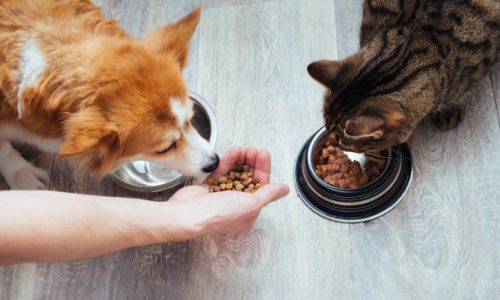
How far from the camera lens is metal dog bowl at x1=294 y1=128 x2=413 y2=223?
179cm

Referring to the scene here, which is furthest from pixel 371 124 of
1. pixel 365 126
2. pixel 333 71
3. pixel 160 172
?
pixel 160 172

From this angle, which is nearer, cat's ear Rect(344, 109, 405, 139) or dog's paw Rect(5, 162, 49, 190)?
cat's ear Rect(344, 109, 405, 139)

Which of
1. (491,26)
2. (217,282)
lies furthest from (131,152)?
(491,26)

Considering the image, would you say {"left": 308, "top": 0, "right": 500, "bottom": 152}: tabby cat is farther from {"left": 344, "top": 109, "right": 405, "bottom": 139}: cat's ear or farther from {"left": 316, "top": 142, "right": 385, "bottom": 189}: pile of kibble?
{"left": 316, "top": 142, "right": 385, "bottom": 189}: pile of kibble

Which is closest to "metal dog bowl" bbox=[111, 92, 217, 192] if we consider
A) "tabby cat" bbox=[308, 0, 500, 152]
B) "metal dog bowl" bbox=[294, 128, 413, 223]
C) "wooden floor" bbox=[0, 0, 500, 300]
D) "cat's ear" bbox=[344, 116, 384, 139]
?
"wooden floor" bbox=[0, 0, 500, 300]

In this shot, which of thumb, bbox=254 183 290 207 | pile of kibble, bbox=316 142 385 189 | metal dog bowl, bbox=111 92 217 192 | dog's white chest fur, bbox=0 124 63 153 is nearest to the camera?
thumb, bbox=254 183 290 207

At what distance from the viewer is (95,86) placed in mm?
1442

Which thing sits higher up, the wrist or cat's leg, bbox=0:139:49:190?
the wrist

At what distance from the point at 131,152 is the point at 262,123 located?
684 mm

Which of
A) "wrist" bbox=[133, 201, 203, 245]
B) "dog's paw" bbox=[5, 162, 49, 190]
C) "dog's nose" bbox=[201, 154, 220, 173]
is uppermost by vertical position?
"wrist" bbox=[133, 201, 203, 245]

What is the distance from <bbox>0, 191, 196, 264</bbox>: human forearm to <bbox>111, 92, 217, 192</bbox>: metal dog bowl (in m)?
0.47

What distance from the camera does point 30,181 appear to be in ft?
6.70

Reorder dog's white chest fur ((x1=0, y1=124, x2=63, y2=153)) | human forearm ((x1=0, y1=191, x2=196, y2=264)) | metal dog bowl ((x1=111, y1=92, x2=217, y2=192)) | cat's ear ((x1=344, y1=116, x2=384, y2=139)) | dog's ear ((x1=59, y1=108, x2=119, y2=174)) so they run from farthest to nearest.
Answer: metal dog bowl ((x1=111, y1=92, x2=217, y2=192)) < dog's white chest fur ((x1=0, y1=124, x2=63, y2=153)) < cat's ear ((x1=344, y1=116, x2=384, y2=139)) < dog's ear ((x1=59, y1=108, x2=119, y2=174)) < human forearm ((x1=0, y1=191, x2=196, y2=264))

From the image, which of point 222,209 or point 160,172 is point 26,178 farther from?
point 222,209
